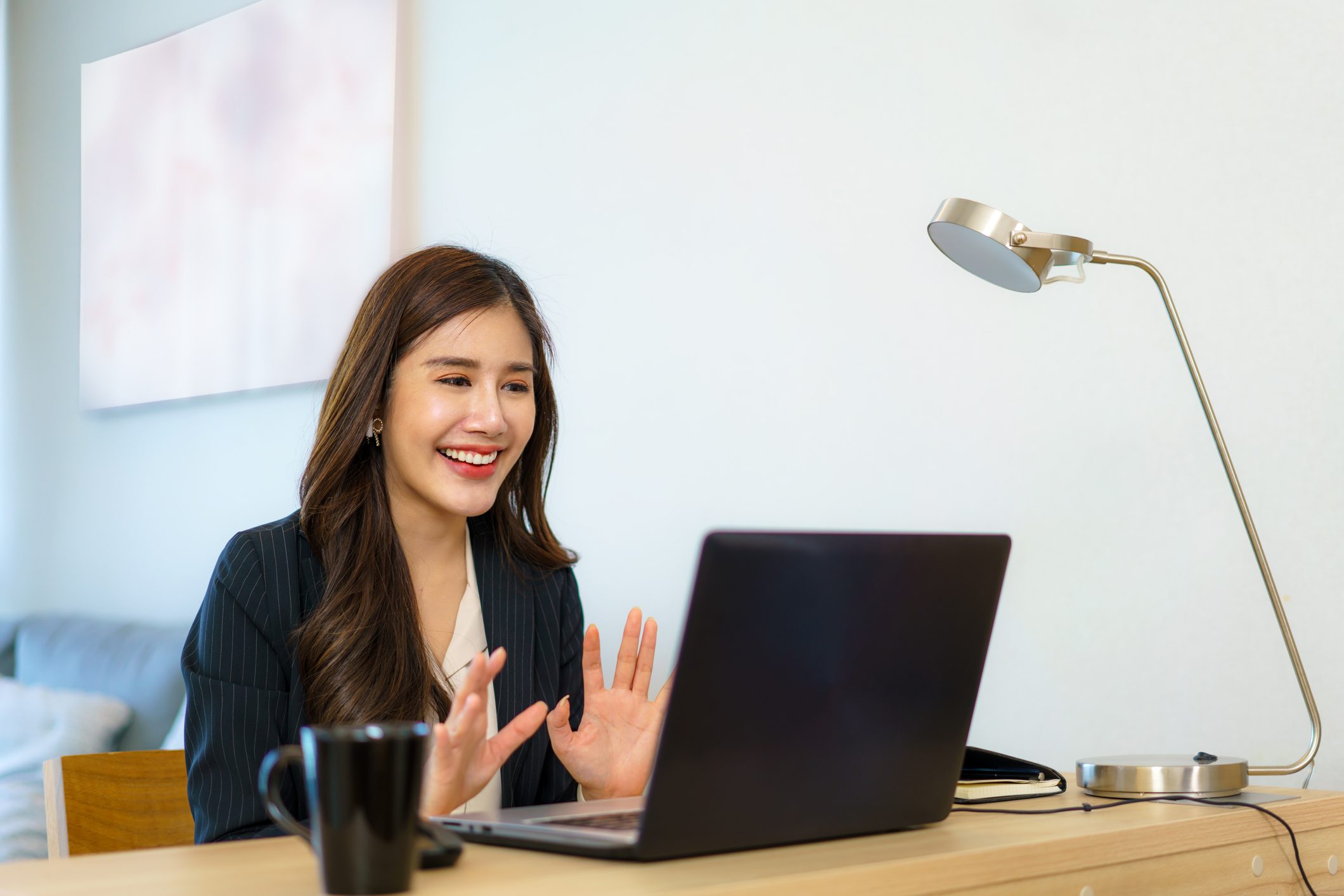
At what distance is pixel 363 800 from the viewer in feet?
1.95

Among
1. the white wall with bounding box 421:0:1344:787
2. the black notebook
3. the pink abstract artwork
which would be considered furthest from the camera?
the pink abstract artwork

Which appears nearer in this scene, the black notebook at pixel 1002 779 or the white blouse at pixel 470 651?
the black notebook at pixel 1002 779

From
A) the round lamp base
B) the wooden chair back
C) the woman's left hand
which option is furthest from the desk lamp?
the wooden chair back

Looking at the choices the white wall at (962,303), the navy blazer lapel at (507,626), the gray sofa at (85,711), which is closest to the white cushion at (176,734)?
the gray sofa at (85,711)

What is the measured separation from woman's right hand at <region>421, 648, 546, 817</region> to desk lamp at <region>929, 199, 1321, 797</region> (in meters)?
0.57

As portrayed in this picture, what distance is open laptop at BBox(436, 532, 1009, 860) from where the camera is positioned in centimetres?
71

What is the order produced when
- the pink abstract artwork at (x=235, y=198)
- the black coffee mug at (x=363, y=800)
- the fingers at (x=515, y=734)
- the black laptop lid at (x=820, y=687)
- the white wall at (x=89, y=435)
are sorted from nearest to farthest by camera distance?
the black coffee mug at (x=363, y=800) → the black laptop lid at (x=820, y=687) → the fingers at (x=515, y=734) → the pink abstract artwork at (x=235, y=198) → the white wall at (x=89, y=435)

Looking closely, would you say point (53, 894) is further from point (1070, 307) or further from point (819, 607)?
point (1070, 307)

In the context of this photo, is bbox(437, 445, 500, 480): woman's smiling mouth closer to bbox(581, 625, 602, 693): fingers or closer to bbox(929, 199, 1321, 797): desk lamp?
bbox(581, 625, 602, 693): fingers

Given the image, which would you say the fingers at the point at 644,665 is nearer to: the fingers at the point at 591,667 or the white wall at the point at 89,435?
the fingers at the point at 591,667

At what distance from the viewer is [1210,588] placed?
152cm

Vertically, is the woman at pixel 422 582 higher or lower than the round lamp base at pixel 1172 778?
higher

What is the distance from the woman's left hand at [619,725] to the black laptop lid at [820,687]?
0.36m

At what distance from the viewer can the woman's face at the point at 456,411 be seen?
151 cm
